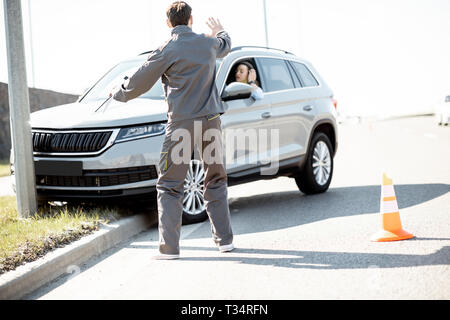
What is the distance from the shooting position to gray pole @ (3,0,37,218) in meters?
6.70

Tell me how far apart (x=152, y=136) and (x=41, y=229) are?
146 centimetres

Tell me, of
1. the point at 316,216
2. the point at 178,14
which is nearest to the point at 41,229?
the point at 178,14

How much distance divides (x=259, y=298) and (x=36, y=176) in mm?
3642

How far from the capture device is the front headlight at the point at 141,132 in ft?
21.6

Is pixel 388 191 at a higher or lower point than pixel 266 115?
lower

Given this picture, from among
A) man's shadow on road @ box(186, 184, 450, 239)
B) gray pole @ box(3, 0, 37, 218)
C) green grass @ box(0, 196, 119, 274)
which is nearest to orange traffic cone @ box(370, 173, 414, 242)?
man's shadow on road @ box(186, 184, 450, 239)

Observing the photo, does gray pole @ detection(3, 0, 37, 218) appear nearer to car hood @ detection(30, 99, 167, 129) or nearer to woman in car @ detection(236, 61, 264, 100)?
car hood @ detection(30, 99, 167, 129)

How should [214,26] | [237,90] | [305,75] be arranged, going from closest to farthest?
[214,26] → [237,90] → [305,75]

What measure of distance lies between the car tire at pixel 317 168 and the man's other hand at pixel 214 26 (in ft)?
11.5

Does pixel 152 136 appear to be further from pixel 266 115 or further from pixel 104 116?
pixel 266 115

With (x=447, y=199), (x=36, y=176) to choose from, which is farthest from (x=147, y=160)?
(x=447, y=199)

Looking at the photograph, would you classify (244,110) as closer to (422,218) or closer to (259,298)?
(422,218)

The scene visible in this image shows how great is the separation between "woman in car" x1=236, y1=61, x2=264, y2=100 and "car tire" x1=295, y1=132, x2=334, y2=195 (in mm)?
1426

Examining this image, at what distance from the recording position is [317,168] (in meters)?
9.09
